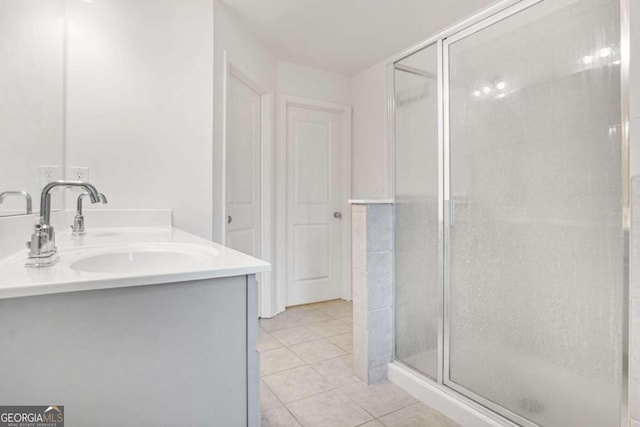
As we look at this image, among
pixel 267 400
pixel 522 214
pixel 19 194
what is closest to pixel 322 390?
pixel 267 400

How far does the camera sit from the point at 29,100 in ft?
4.17

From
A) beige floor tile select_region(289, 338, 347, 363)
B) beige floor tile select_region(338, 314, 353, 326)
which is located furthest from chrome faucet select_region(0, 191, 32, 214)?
beige floor tile select_region(338, 314, 353, 326)

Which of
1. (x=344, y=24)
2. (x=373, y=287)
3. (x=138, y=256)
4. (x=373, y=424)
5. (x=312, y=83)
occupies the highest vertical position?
(x=344, y=24)

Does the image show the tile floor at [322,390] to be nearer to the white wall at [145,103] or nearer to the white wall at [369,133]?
the white wall at [145,103]

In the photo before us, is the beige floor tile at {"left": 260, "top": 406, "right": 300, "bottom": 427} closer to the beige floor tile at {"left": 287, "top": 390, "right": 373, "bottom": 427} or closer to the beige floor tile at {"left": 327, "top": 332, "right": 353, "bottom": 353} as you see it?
the beige floor tile at {"left": 287, "top": 390, "right": 373, "bottom": 427}

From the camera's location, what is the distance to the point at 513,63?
1.41 m

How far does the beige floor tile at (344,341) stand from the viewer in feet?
7.93

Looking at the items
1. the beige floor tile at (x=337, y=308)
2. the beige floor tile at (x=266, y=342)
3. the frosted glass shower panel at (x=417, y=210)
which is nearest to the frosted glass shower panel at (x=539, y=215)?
the frosted glass shower panel at (x=417, y=210)

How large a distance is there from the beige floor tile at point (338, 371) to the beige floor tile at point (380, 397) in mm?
56

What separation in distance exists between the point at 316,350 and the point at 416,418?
2.95 ft

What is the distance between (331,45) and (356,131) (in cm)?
91

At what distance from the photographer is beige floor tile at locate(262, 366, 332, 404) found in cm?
183

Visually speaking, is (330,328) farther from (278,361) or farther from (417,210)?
(417,210)

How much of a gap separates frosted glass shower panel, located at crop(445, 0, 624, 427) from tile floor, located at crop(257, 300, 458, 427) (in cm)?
34
